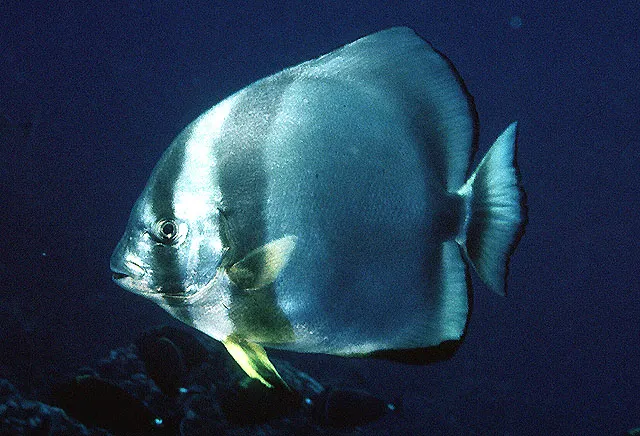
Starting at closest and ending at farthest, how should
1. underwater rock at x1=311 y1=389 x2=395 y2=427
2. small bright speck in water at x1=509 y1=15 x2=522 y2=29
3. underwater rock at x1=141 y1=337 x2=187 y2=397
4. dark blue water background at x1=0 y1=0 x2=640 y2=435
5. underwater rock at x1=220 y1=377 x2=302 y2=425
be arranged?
1. underwater rock at x1=220 y1=377 x2=302 y2=425
2. underwater rock at x1=141 y1=337 x2=187 y2=397
3. underwater rock at x1=311 y1=389 x2=395 y2=427
4. dark blue water background at x1=0 y1=0 x2=640 y2=435
5. small bright speck in water at x1=509 y1=15 x2=522 y2=29

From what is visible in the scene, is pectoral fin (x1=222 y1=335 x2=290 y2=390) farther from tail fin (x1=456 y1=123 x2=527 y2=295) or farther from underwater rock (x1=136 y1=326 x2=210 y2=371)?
underwater rock (x1=136 y1=326 x2=210 y2=371)

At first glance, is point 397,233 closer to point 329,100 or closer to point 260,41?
point 329,100

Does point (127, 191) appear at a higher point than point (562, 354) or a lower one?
higher

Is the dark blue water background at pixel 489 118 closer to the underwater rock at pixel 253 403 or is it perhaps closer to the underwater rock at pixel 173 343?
the underwater rock at pixel 173 343

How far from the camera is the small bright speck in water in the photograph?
38656 mm

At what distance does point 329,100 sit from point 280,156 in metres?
0.14

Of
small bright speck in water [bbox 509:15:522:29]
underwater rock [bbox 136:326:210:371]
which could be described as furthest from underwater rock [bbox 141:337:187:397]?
small bright speck in water [bbox 509:15:522:29]

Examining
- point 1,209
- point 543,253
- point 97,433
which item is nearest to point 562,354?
point 543,253

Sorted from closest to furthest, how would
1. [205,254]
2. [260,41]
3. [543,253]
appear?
[205,254] → [543,253] → [260,41]

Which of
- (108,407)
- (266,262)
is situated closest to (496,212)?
(266,262)

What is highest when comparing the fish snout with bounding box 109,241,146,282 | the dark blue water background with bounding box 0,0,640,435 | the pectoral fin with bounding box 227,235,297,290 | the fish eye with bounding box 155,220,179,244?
the fish eye with bounding box 155,220,179,244

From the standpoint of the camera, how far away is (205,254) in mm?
879

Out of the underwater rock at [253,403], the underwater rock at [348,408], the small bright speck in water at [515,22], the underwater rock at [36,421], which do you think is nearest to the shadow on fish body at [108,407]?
the underwater rock at [253,403]

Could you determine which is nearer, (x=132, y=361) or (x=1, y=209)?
(x=132, y=361)
